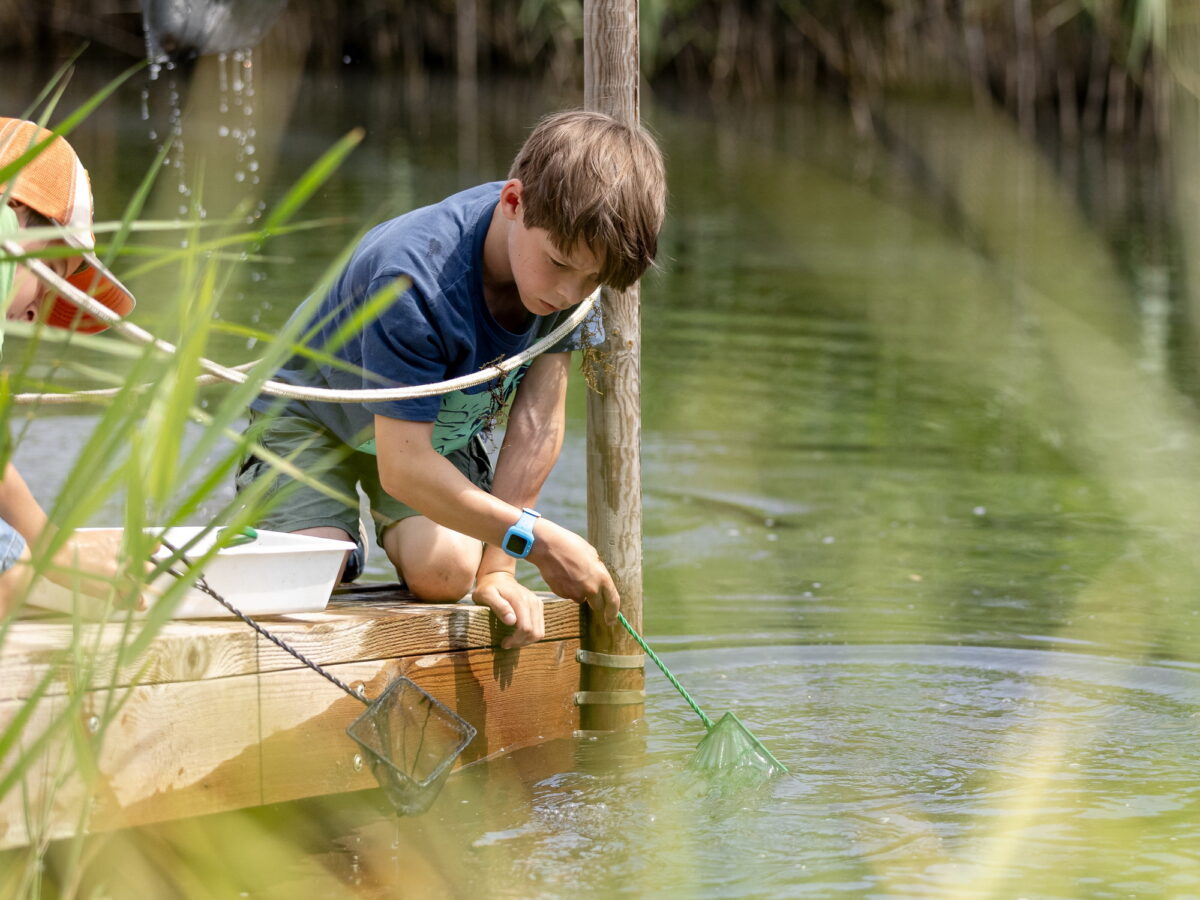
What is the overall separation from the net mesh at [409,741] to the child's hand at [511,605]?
0.59 ft

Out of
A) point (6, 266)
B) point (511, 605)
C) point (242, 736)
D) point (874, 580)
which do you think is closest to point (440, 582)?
point (511, 605)

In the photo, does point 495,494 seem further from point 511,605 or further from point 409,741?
point 409,741

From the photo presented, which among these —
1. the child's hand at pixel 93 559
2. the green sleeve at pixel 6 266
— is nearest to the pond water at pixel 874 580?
the green sleeve at pixel 6 266

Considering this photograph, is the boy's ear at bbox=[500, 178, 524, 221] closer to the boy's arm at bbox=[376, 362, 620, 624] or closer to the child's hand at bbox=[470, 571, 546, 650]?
the boy's arm at bbox=[376, 362, 620, 624]

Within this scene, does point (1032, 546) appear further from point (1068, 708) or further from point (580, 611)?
point (580, 611)

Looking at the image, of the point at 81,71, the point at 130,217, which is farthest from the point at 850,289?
the point at 81,71

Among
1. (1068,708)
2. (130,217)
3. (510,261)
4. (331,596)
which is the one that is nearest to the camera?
(130,217)

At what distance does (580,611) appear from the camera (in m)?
2.91

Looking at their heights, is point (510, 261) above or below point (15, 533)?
above

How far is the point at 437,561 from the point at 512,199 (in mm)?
662

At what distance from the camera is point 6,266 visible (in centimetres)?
176

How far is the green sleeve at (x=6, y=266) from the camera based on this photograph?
1.34m

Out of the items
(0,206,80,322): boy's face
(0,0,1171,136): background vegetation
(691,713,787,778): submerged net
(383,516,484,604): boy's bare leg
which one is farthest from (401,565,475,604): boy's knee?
(0,0,1171,136): background vegetation

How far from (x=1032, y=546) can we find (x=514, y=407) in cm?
205
